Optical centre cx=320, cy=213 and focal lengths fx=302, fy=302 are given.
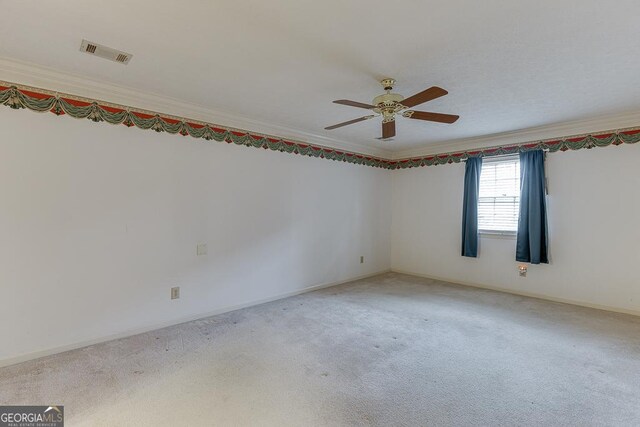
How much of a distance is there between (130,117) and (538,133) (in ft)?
17.3

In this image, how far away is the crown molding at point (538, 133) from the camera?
3.75 meters

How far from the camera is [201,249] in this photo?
11.8 ft

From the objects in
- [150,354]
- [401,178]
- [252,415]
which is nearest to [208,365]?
[150,354]

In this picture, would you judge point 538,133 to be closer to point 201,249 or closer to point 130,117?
point 201,249

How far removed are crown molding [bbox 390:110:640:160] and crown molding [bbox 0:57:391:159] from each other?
251 cm

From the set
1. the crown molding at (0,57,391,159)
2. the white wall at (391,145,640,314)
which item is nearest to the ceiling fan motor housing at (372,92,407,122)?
the crown molding at (0,57,391,159)

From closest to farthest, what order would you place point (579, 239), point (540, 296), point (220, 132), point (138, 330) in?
point (138, 330) < point (220, 132) < point (579, 239) < point (540, 296)

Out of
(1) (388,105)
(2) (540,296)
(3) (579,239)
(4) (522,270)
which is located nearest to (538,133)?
(3) (579,239)

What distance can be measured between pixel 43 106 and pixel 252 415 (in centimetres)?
310

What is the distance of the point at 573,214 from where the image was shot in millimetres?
4156

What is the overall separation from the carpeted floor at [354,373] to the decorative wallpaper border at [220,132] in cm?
219

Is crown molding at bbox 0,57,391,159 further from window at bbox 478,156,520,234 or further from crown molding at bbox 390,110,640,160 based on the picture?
window at bbox 478,156,520,234

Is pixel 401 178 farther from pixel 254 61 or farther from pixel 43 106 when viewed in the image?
pixel 43 106
